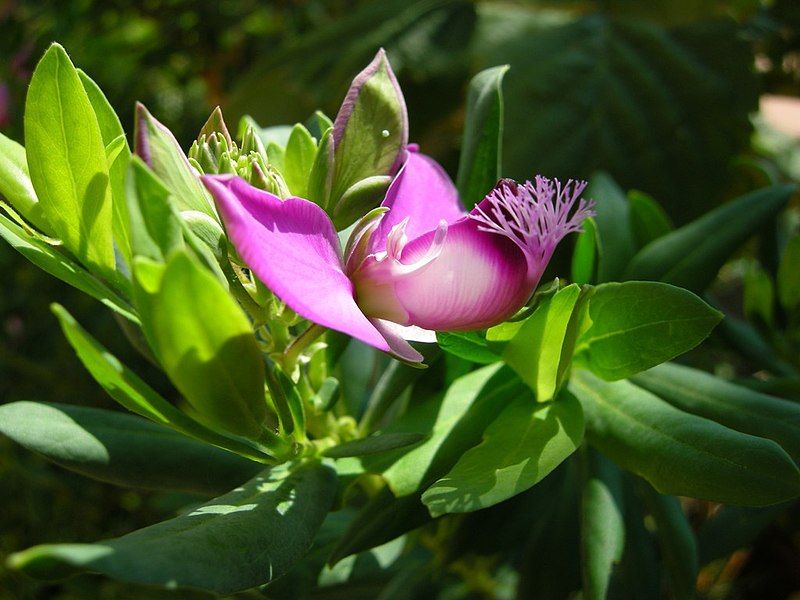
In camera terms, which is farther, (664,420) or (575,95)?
(575,95)

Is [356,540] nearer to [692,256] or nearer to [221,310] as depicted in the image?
[221,310]

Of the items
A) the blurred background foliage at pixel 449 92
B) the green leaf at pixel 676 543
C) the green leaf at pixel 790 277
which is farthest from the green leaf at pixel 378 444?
the blurred background foliage at pixel 449 92

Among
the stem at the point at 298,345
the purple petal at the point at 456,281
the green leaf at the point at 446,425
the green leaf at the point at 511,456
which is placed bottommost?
the green leaf at the point at 446,425

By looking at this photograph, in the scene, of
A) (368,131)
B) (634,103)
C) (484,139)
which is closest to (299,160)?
(368,131)

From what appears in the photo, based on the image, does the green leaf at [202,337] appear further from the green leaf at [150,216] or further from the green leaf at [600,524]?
the green leaf at [600,524]

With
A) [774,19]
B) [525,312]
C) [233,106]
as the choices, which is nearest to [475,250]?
[525,312]
